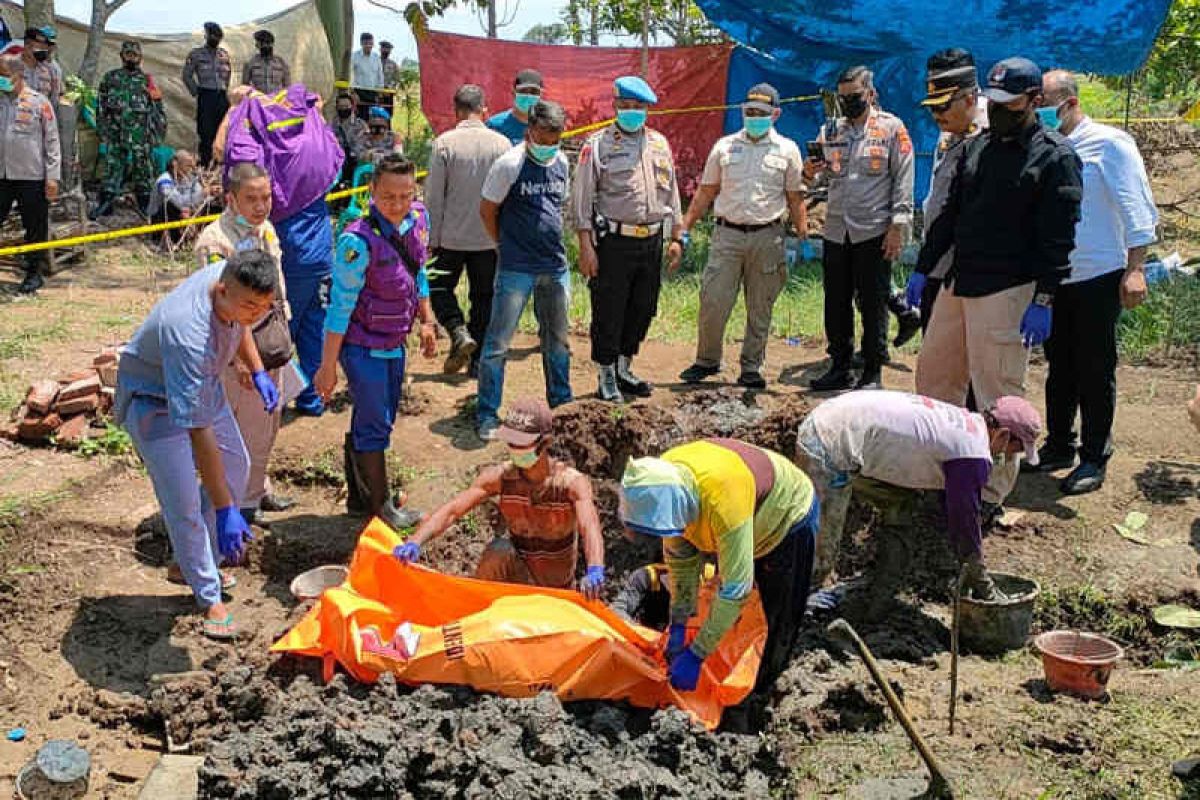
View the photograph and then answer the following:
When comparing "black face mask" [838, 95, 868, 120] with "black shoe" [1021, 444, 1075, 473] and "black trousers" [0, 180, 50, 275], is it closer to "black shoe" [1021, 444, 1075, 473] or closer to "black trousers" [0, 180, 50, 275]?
"black shoe" [1021, 444, 1075, 473]

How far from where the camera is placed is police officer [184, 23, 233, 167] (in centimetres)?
1257

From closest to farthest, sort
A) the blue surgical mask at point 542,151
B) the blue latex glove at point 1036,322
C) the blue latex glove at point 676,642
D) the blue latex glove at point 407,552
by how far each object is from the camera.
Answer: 1. the blue latex glove at point 676,642
2. the blue latex glove at point 407,552
3. the blue latex glove at point 1036,322
4. the blue surgical mask at point 542,151

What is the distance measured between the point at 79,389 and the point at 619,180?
10.7 feet

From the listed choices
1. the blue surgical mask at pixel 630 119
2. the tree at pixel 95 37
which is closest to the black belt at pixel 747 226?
the blue surgical mask at pixel 630 119

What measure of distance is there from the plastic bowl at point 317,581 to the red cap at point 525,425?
3.11 ft

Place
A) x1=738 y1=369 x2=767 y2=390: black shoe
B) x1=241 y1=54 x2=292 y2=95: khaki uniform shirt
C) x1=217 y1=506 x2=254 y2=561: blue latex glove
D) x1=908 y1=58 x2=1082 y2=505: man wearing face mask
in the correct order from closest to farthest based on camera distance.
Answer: x1=217 y1=506 x2=254 y2=561: blue latex glove → x1=908 y1=58 x2=1082 y2=505: man wearing face mask → x1=738 y1=369 x2=767 y2=390: black shoe → x1=241 y1=54 x2=292 y2=95: khaki uniform shirt

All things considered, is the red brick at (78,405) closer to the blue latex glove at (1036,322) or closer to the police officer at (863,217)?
the police officer at (863,217)

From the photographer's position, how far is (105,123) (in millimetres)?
12219

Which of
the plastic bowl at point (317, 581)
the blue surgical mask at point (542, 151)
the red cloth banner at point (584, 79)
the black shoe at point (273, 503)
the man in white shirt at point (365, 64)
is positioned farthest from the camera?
the man in white shirt at point (365, 64)

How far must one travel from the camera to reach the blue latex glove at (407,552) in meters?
4.35

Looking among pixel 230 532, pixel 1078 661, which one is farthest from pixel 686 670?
pixel 230 532

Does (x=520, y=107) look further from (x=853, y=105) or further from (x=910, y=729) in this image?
A: (x=910, y=729)

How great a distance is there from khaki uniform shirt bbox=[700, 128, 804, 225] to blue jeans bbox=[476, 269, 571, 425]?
4.25 feet

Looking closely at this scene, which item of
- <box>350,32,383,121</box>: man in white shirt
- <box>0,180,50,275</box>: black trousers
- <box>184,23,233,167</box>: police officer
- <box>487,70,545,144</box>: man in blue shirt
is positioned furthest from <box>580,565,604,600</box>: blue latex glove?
<box>350,32,383,121</box>: man in white shirt
